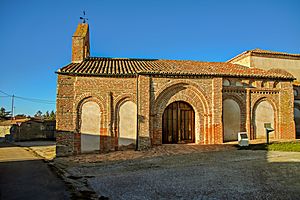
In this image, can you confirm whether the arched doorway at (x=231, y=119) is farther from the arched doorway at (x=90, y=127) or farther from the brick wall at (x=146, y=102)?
the arched doorway at (x=90, y=127)

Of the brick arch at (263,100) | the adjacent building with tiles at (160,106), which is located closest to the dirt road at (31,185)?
the adjacent building with tiles at (160,106)

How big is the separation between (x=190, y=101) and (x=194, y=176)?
750 cm

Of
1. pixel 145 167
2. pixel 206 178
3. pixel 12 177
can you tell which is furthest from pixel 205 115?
pixel 12 177

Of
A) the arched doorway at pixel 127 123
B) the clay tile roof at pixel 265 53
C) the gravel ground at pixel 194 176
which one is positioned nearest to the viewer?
the gravel ground at pixel 194 176

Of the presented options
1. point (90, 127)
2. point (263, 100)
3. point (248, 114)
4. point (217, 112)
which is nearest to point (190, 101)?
point (217, 112)

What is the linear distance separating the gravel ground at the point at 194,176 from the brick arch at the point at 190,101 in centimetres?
369

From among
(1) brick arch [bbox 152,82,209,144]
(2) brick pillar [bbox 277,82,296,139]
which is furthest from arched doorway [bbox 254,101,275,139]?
(1) brick arch [bbox 152,82,209,144]

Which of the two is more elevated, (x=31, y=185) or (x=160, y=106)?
(x=160, y=106)

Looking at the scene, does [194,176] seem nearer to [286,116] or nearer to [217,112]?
[217,112]

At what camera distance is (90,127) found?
510 inches

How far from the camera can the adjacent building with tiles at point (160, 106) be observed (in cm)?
1285

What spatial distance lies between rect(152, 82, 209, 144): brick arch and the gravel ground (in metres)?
3.69

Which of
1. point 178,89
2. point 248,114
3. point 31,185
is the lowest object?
point 31,185

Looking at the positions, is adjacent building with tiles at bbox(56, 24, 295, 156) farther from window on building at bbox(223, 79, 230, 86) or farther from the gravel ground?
the gravel ground
